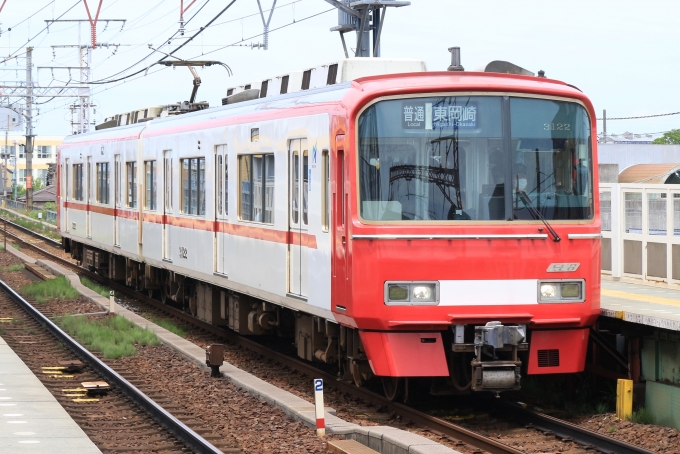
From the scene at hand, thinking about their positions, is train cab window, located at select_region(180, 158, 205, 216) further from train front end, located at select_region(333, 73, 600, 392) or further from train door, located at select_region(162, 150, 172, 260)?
train front end, located at select_region(333, 73, 600, 392)

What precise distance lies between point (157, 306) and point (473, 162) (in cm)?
1109

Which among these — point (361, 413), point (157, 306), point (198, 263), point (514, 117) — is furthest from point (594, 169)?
point (157, 306)

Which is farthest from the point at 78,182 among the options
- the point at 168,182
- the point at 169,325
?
the point at 169,325

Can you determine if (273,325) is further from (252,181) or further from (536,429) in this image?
(536,429)

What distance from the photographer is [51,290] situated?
2161cm

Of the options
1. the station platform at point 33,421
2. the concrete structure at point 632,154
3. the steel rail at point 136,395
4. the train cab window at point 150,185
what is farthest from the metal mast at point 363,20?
the concrete structure at point 632,154

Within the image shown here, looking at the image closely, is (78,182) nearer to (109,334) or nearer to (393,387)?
(109,334)

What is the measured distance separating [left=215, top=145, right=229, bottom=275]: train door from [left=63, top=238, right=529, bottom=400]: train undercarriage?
50 cm

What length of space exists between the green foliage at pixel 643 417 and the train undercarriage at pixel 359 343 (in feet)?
3.28

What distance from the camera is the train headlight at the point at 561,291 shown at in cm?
980

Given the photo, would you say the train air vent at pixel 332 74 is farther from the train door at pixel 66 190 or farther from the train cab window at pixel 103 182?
the train door at pixel 66 190

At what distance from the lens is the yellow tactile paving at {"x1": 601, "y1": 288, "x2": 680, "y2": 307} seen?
1115 centimetres

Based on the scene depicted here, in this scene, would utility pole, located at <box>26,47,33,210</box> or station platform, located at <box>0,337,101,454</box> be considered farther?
utility pole, located at <box>26,47,33,210</box>

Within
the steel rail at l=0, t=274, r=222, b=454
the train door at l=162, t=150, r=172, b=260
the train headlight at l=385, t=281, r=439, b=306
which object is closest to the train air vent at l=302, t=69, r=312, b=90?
the train headlight at l=385, t=281, r=439, b=306
